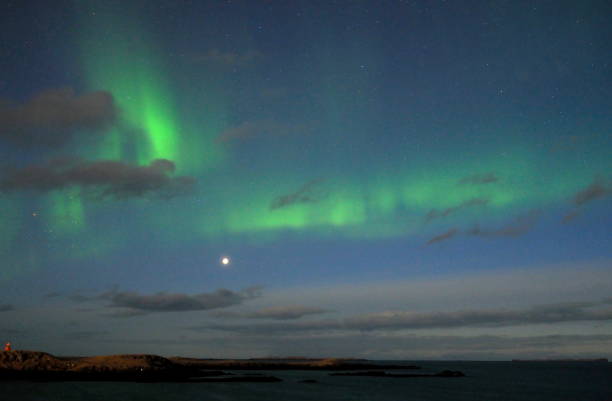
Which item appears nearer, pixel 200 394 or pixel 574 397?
pixel 200 394

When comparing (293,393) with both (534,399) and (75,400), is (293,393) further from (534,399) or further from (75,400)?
(534,399)

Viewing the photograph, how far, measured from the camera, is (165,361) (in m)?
127

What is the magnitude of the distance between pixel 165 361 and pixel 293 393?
5323 cm

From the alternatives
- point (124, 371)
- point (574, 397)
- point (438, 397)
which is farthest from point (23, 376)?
point (574, 397)

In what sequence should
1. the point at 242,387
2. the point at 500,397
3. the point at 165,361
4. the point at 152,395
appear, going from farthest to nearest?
1. the point at 165,361
2. the point at 242,387
3. the point at 500,397
4. the point at 152,395

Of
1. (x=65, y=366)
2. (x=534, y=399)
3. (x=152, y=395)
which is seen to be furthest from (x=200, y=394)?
(x=534, y=399)

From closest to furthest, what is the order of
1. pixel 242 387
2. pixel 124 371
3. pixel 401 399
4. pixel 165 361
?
pixel 401 399 → pixel 242 387 → pixel 124 371 → pixel 165 361

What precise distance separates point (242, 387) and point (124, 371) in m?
36.3

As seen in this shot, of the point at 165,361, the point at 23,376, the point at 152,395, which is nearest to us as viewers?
the point at 152,395

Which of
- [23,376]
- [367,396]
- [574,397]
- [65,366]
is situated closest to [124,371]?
[65,366]

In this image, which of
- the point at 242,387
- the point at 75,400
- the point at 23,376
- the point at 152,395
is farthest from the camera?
the point at 23,376

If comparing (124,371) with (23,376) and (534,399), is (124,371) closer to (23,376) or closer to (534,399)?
(23,376)

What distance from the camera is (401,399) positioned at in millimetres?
81062

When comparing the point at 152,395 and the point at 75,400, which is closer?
the point at 75,400
